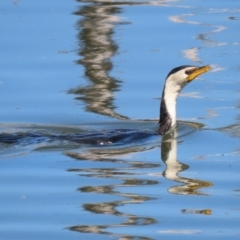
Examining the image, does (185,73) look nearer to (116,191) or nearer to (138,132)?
(138,132)

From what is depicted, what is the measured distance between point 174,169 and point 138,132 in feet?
4.11

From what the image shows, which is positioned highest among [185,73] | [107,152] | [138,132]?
[185,73]

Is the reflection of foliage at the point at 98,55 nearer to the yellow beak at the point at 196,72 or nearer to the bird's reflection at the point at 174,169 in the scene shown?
the bird's reflection at the point at 174,169

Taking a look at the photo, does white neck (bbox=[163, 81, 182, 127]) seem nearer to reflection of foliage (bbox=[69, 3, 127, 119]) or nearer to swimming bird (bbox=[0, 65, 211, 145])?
swimming bird (bbox=[0, 65, 211, 145])

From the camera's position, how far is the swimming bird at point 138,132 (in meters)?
10.6

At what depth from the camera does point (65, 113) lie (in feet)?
37.3

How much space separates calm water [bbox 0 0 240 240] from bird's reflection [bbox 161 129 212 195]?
0.01 meters

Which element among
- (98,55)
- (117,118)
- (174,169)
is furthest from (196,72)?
(98,55)

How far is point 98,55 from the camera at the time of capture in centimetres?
1365

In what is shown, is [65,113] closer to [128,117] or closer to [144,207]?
[128,117]

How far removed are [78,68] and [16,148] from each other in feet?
9.30

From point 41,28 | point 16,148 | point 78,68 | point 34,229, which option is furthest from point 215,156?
point 41,28

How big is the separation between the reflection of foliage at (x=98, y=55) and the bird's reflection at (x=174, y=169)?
0.79m

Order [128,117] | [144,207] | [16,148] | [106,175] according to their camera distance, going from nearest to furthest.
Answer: [144,207], [106,175], [16,148], [128,117]
